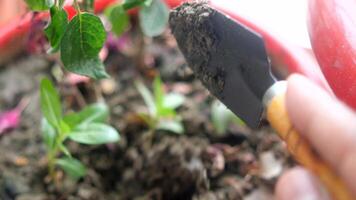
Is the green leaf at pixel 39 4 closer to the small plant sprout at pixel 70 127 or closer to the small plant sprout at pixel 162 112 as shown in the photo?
the small plant sprout at pixel 70 127

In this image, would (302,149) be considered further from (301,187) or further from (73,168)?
(73,168)

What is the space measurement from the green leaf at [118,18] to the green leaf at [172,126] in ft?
0.52

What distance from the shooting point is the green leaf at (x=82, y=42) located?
51 cm

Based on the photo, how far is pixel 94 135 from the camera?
0.67 meters

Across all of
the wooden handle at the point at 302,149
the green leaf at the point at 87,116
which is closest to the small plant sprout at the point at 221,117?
the green leaf at the point at 87,116

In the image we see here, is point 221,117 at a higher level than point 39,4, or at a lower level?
lower

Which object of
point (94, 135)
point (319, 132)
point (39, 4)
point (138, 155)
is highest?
point (39, 4)

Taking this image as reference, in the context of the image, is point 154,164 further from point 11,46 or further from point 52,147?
point 11,46

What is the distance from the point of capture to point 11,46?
2.83 ft

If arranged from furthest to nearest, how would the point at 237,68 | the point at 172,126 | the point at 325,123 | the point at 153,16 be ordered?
the point at 172,126, the point at 153,16, the point at 237,68, the point at 325,123

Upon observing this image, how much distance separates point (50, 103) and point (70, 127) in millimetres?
44

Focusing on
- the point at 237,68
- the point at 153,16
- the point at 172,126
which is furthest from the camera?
the point at 172,126

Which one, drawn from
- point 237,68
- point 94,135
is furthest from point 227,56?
point 94,135

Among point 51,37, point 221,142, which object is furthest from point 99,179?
Answer: point 51,37
